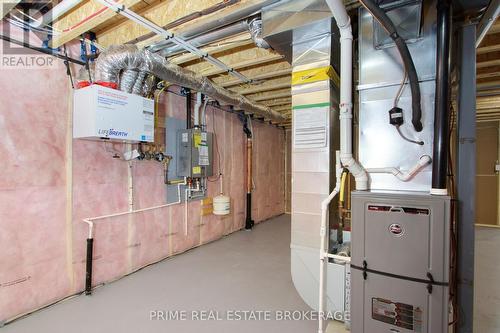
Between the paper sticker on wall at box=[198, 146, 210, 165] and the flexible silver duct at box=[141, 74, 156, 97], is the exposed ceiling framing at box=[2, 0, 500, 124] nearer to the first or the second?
the flexible silver duct at box=[141, 74, 156, 97]

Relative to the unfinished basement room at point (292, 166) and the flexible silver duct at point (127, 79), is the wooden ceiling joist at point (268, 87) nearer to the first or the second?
the unfinished basement room at point (292, 166)

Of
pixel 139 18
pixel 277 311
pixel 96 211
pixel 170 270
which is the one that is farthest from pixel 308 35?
pixel 170 270

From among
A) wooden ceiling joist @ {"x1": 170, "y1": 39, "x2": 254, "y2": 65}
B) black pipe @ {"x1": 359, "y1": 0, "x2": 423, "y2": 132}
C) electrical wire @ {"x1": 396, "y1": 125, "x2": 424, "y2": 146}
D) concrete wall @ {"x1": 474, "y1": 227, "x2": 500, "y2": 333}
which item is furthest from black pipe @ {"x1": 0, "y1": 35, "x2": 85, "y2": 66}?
concrete wall @ {"x1": 474, "y1": 227, "x2": 500, "y2": 333}

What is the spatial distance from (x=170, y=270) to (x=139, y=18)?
8.72 feet

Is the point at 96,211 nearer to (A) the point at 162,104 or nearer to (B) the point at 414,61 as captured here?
(A) the point at 162,104

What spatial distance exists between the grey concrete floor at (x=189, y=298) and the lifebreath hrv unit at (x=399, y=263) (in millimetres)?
669

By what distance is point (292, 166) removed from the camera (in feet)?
7.09

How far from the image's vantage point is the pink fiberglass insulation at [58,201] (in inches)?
80.3

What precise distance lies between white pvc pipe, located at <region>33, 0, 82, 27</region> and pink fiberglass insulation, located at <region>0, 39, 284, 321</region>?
35cm

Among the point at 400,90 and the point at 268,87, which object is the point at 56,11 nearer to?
the point at 268,87

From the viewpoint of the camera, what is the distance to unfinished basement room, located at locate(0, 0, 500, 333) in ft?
5.05

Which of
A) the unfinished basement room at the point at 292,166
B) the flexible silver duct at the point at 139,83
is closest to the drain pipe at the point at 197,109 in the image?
→ the unfinished basement room at the point at 292,166

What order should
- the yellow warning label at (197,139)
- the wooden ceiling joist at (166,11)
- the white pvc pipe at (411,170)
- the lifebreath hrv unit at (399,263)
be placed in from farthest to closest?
the yellow warning label at (197,139), the wooden ceiling joist at (166,11), the white pvc pipe at (411,170), the lifebreath hrv unit at (399,263)

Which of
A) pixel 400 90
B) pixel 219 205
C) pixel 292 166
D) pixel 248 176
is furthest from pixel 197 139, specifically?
pixel 400 90
